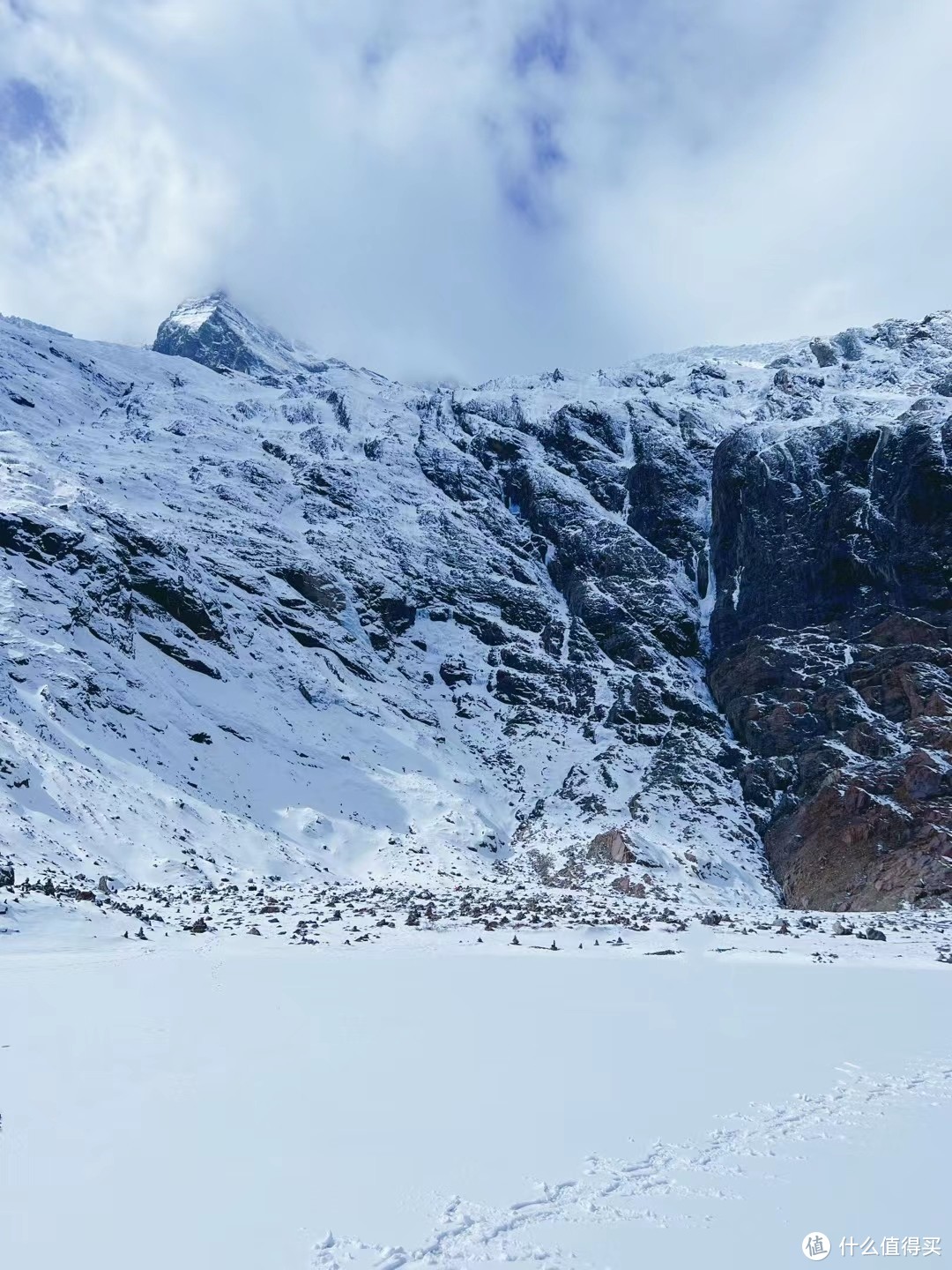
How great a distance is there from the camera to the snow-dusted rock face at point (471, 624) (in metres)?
41.5

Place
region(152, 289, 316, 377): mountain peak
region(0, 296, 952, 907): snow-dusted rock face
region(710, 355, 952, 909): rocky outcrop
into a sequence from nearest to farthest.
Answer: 1. region(710, 355, 952, 909): rocky outcrop
2. region(0, 296, 952, 907): snow-dusted rock face
3. region(152, 289, 316, 377): mountain peak

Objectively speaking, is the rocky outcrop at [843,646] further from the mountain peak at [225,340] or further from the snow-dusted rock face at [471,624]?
the mountain peak at [225,340]

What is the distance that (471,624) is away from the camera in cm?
7194

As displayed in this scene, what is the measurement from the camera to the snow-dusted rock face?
41531 millimetres

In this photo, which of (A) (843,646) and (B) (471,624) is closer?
(A) (843,646)

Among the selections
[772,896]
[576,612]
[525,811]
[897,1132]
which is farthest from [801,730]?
[897,1132]

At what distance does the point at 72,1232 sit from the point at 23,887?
719 inches

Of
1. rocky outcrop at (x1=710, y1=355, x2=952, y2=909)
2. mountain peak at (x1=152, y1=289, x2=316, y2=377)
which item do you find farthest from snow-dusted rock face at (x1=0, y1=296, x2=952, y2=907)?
mountain peak at (x1=152, y1=289, x2=316, y2=377)

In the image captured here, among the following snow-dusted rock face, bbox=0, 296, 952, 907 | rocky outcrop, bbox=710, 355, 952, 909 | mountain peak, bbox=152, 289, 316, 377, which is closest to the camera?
rocky outcrop, bbox=710, 355, 952, 909

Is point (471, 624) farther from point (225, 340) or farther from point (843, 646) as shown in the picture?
point (225, 340)

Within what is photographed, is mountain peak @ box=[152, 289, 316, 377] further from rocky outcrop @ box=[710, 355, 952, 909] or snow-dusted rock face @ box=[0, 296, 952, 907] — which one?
rocky outcrop @ box=[710, 355, 952, 909]

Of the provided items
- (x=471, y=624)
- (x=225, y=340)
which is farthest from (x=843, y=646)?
(x=225, y=340)

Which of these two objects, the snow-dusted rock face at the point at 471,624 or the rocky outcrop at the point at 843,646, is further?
the snow-dusted rock face at the point at 471,624

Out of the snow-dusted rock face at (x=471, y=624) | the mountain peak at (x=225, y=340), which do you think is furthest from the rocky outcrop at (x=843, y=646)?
the mountain peak at (x=225, y=340)
